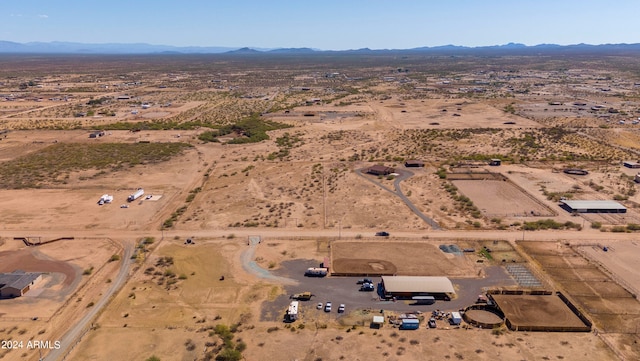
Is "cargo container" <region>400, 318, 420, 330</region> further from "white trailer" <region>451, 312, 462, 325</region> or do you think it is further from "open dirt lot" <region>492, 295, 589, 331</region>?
"open dirt lot" <region>492, 295, 589, 331</region>

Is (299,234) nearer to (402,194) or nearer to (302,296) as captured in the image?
(302,296)

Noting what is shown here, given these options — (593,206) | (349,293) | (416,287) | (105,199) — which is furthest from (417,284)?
(105,199)

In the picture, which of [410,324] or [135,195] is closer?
[410,324]

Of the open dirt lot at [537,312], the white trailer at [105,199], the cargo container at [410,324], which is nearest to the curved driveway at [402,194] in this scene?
the open dirt lot at [537,312]

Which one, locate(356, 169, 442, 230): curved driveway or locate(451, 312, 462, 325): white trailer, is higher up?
locate(356, 169, 442, 230): curved driveway

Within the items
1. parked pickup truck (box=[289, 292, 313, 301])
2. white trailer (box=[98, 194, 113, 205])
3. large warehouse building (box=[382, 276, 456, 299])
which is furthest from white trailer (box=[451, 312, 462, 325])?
white trailer (box=[98, 194, 113, 205])

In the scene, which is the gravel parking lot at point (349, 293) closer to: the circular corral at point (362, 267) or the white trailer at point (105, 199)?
the circular corral at point (362, 267)
